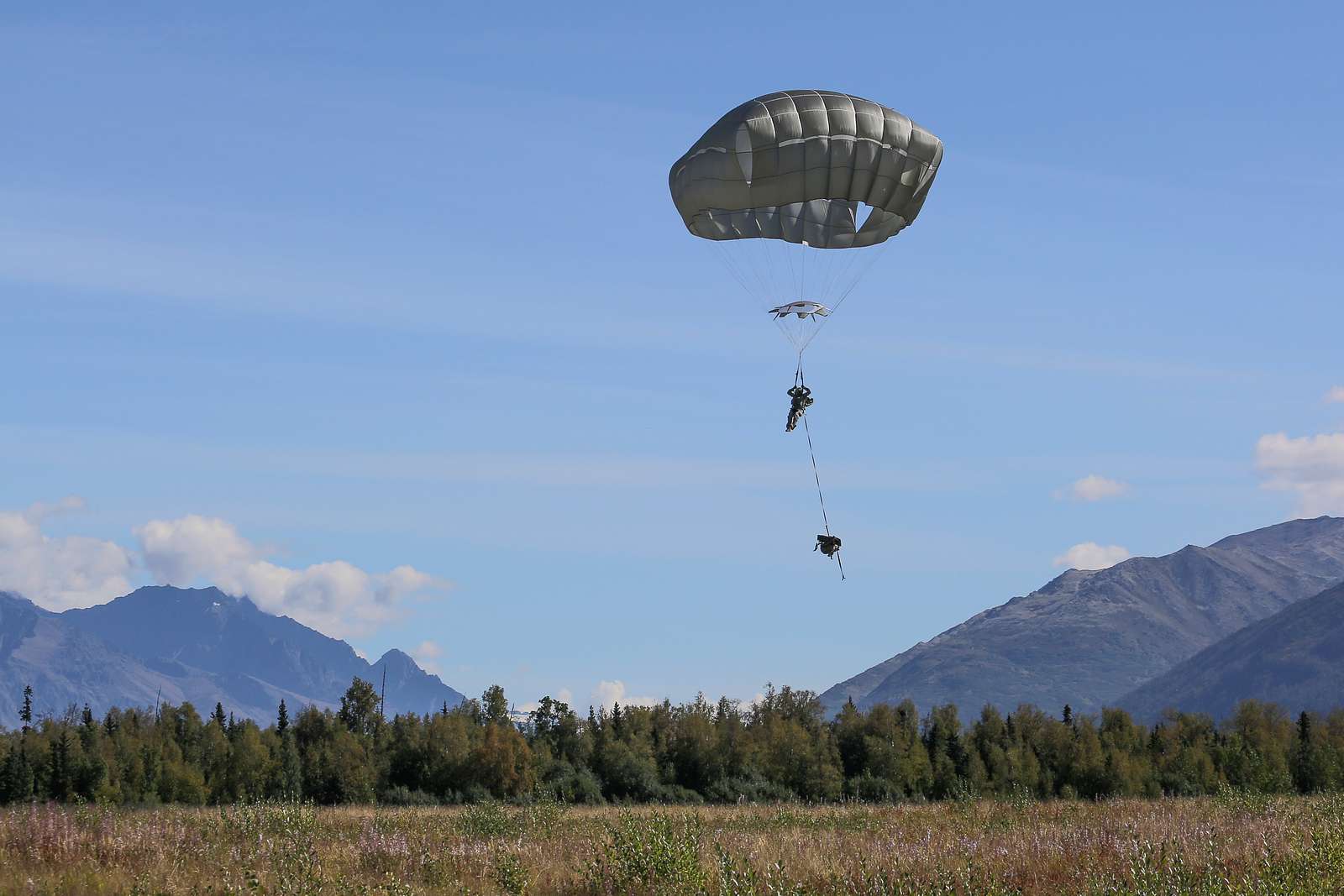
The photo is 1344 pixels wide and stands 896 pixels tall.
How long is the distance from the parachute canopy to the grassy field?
18.5 meters

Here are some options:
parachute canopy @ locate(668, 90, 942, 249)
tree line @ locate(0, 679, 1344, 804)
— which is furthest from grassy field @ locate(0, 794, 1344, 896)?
tree line @ locate(0, 679, 1344, 804)

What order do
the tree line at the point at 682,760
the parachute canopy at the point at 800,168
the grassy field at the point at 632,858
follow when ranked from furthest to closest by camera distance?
the tree line at the point at 682,760 < the parachute canopy at the point at 800,168 < the grassy field at the point at 632,858

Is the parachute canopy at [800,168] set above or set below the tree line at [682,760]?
above

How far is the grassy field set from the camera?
2231 centimetres

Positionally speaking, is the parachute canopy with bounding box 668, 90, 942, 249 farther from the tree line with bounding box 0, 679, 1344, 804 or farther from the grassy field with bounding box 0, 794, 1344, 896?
→ the tree line with bounding box 0, 679, 1344, 804

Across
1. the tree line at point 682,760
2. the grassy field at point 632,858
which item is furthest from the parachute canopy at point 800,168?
the tree line at point 682,760

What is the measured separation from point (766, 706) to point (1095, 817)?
10081cm

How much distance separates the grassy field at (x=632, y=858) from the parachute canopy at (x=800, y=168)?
18.5 metres

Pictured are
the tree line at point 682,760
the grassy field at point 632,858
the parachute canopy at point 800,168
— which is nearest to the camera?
the grassy field at point 632,858

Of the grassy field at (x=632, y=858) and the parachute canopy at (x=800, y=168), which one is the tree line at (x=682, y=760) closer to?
the parachute canopy at (x=800, y=168)

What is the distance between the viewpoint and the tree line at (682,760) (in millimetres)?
93750

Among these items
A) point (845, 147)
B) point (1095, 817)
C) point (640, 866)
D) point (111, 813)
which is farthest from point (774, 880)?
point (845, 147)

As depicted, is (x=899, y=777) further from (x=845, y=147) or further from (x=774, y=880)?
(x=774, y=880)

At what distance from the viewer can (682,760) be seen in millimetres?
102562
